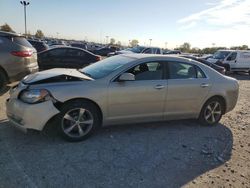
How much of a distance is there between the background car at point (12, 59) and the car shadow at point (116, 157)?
2.55 metres

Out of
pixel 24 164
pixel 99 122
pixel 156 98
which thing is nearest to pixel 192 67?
pixel 156 98

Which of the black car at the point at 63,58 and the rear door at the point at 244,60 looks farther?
the rear door at the point at 244,60

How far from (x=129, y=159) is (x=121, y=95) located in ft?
3.92

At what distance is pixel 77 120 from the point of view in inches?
177

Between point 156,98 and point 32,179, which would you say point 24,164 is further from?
point 156,98

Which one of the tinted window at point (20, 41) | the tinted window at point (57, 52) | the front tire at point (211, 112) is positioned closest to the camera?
the front tire at point (211, 112)

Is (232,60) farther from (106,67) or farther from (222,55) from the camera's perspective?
(106,67)

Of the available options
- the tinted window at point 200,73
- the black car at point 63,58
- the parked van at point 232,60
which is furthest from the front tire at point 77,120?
the parked van at point 232,60

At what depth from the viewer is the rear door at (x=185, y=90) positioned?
5.28 metres

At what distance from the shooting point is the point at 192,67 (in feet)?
18.5

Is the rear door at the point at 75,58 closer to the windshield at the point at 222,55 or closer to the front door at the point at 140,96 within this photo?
the front door at the point at 140,96

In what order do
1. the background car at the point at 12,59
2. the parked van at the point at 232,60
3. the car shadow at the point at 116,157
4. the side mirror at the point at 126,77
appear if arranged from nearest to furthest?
1. the car shadow at the point at 116,157
2. the side mirror at the point at 126,77
3. the background car at the point at 12,59
4. the parked van at the point at 232,60

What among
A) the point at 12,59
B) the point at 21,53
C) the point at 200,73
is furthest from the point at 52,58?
the point at 200,73

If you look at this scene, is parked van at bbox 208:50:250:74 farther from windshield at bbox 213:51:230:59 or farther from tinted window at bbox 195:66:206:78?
tinted window at bbox 195:66:206:78
